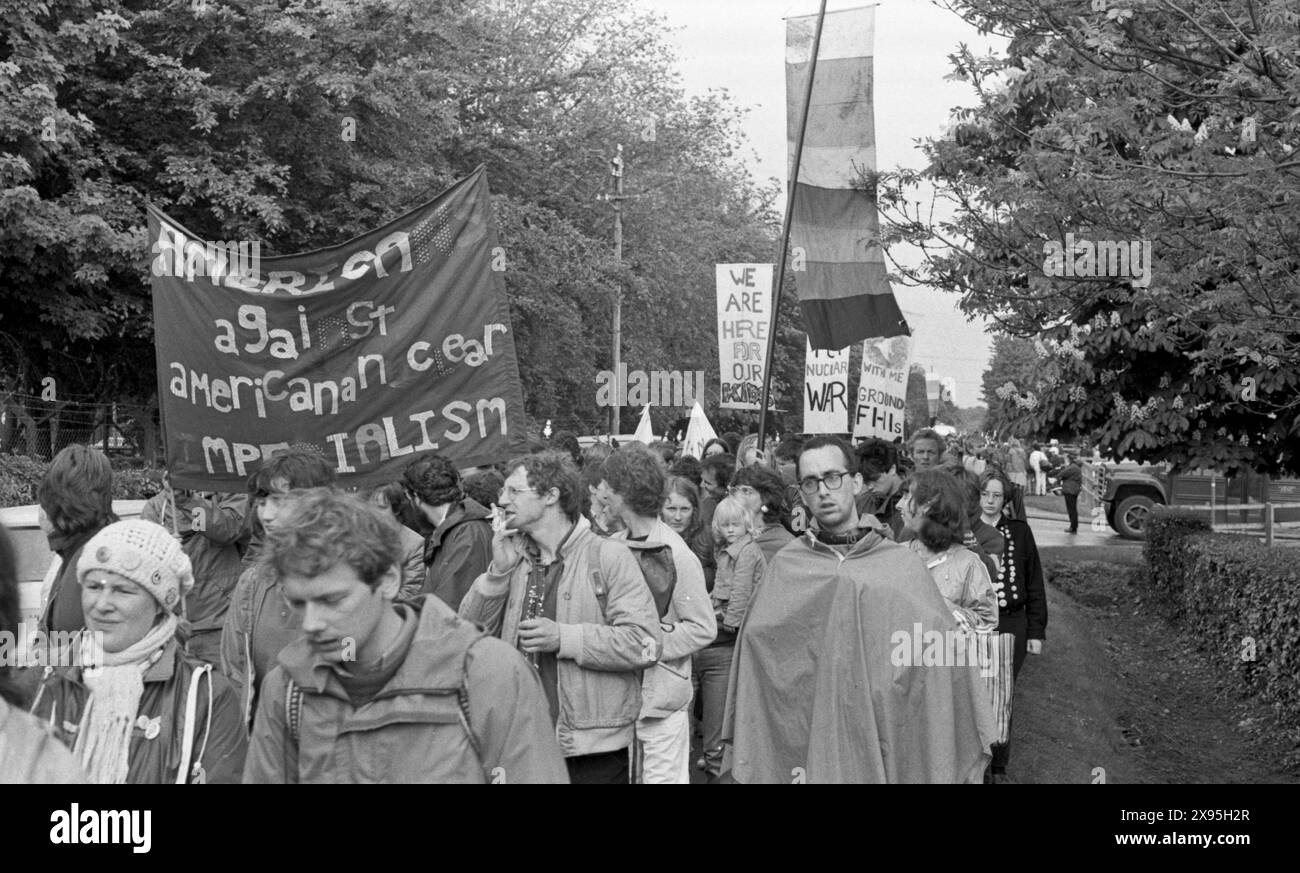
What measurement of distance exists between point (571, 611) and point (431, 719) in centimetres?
195

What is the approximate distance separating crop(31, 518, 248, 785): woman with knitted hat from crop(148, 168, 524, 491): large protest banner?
9.85 feet

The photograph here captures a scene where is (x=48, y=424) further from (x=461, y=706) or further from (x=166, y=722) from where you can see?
(x=461, y=706)

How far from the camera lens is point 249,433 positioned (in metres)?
6.70

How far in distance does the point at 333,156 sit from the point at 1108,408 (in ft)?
47.6

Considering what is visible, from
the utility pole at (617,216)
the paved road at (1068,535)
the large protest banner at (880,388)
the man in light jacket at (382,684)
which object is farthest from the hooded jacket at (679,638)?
the utility pole at (617,216)

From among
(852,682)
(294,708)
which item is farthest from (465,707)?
(852,682)

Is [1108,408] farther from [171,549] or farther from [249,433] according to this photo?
[171,549]

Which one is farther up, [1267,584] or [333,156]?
[333,156]

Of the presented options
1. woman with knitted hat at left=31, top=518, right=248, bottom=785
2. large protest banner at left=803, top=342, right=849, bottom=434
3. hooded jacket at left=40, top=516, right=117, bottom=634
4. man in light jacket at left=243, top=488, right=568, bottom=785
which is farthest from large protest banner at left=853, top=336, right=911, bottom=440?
man in light jacket at left=243, top=488, right=568, bottom=785

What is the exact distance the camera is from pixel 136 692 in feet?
11.6

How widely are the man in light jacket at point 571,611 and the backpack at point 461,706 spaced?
5.53ft

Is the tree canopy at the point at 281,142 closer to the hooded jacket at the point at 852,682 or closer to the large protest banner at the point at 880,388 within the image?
the large protest banner at the point at 880,388

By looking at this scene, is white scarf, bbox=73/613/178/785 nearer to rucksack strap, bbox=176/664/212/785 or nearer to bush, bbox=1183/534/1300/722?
rucksack strap, bbox=176/664/212/785
